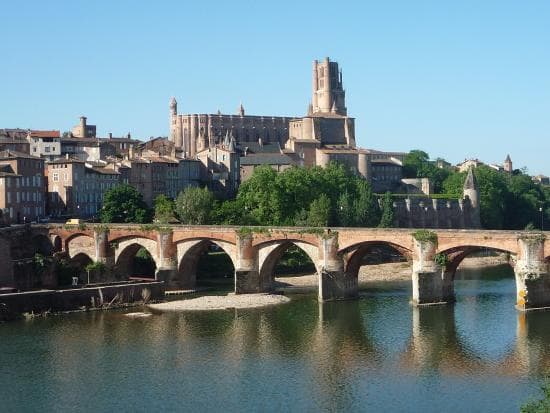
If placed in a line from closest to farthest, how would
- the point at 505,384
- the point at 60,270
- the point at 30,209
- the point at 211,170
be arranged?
the point at 505,384
the point at 60,270
the point at 30,209
the point at 211,170

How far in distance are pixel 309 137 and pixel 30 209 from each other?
177 ft

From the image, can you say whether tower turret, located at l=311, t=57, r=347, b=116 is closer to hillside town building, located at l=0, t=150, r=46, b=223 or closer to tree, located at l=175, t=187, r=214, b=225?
tree, located at l=175, t=187, r=214, b=225

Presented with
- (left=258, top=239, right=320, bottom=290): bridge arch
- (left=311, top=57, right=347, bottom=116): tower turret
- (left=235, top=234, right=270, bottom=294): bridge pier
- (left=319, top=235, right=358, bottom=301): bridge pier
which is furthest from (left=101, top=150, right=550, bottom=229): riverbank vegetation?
(left=311, top=57, right=347, bottom=116): tower turret

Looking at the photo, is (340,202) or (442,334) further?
(340,202)

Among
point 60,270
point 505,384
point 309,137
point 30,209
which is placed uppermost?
point 309,137

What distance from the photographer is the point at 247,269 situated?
6762cm

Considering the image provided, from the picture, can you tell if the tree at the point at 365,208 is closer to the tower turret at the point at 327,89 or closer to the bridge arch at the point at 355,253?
the bridge arch at the point at 355,253

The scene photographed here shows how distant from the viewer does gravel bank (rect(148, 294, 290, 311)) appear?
2451 inches

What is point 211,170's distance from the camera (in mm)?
116688

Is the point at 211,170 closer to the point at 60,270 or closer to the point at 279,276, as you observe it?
the point at 279,276

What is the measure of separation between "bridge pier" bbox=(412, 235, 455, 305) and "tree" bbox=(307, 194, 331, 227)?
33.0 meters

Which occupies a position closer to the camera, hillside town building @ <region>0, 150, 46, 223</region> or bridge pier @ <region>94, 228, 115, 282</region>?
bridge pier @ <region>94, 228, 115, 282</region>

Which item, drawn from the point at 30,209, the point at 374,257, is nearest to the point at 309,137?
the point at 374,257

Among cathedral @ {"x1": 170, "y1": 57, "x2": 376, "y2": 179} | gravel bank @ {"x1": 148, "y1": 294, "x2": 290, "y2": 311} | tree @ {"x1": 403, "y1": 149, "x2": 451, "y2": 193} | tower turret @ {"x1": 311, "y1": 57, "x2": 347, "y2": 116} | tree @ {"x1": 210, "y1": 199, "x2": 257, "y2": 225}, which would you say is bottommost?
gravel bank @ {"x1": 148, "y1": 294, "x2": 290, "y2": 311}
